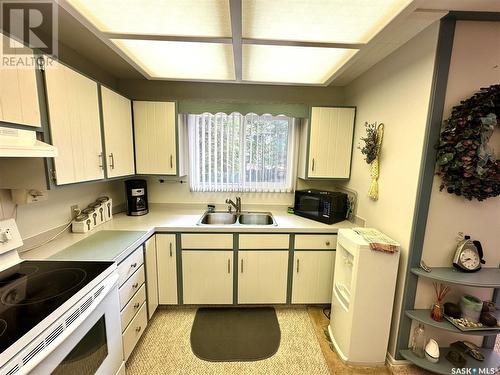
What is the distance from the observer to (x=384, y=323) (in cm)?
165

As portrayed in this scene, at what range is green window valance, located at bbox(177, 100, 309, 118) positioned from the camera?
2.29 metres

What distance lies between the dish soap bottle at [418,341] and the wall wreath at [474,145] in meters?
1.06

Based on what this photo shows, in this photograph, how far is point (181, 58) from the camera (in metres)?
1.69

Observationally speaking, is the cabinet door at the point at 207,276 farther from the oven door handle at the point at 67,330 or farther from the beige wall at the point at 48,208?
the beige wall at the point at 48,208

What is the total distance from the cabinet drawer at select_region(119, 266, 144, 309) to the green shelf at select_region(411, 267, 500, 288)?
206 centimetres

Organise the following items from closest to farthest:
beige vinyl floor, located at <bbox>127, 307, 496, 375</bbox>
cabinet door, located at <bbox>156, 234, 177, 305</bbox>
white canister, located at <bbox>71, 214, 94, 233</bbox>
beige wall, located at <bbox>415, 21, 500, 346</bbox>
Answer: beige wall, located at <bbox>415, 21, 500, 346</bbox> → beige vinyl floor, located at <bbox>127, 307, 496, 375</bbox> → white canister, located at <bbox>71, 214, 94, 233</bbox> → cabinet door, located at <bbox>156, 234, 177, 305</bbox>

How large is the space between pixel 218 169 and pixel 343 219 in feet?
5.15

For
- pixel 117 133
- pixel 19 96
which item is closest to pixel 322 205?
pixel 117 133

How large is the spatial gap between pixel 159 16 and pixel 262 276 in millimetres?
2177

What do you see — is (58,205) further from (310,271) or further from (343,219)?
(343,219)

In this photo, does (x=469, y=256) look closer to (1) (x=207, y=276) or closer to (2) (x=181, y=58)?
(1) (x=207, y=276)

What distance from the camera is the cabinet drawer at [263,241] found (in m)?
2.11

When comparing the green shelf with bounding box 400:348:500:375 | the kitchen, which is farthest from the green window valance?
the green shelf with bounding box 400:348:500:375

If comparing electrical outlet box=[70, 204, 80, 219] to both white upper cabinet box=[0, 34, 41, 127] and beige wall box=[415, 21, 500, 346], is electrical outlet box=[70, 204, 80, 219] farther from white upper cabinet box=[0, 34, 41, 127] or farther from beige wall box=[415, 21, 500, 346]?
beige wall box=[415, 21, 500, 346]
